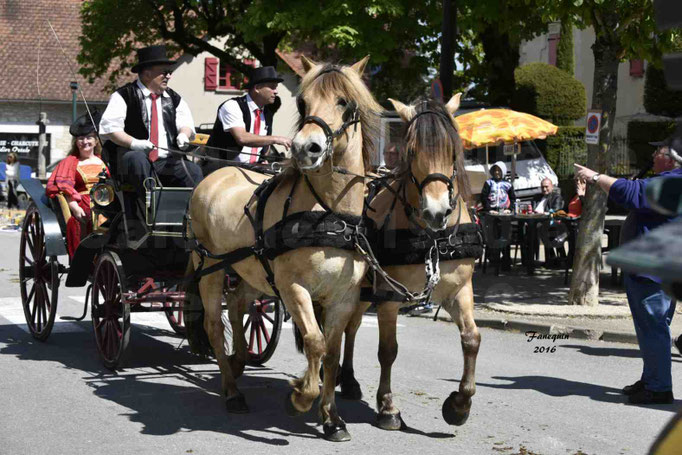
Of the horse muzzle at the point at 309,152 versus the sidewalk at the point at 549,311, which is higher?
the horse muzzle at the point at 309,152

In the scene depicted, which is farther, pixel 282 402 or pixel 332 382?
pixel 282 402

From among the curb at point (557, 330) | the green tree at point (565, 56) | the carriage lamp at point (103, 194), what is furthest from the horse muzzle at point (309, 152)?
the green tree at point (565, 56)

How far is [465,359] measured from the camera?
5980mm

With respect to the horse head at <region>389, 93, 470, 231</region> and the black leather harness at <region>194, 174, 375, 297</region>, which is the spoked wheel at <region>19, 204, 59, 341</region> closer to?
the black leather harness at <region>194, 174, 375, 297</region>

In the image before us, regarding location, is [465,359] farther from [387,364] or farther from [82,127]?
[82,127]

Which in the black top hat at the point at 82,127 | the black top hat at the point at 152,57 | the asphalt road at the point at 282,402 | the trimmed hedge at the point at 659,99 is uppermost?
the trimmed hedge at the point at 659,99

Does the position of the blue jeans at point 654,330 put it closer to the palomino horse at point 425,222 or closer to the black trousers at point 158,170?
the palomino horse at point 425,222

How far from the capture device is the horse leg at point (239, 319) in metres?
7.30

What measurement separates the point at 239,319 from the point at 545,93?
21.8 metres

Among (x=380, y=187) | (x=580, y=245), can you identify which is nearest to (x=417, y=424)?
(x=380, y=187)

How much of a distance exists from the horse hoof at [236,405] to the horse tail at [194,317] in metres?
1.03

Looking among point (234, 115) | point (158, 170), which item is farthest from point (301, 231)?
point (158, 170)

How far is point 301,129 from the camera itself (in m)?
5.49

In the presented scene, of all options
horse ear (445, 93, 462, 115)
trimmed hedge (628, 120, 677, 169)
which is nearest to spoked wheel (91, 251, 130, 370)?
horse ear (445, 93, 462, 115)
